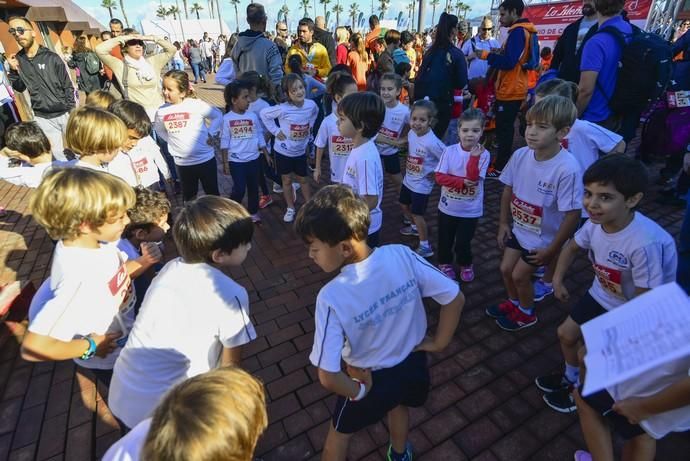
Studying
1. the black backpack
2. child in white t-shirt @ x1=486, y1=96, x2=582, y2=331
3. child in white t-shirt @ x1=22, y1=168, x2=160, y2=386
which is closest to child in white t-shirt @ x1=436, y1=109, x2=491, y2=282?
child in white t-shirt @ x1=486, y1=96, x2=582, y2=331

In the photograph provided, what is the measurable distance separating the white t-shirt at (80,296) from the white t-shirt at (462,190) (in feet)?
8.29

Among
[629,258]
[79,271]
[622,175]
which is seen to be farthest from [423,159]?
Result: [79,271]

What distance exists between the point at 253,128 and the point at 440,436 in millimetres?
3560

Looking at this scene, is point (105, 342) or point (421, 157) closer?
point (105, 342)

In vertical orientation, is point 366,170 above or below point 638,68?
below

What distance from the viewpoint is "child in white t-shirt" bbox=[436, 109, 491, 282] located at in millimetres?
3082

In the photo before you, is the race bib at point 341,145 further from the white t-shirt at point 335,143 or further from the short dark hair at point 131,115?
the short dark hair at point 131,115

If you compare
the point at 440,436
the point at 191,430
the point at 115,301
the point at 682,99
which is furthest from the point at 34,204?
the point at 682,99

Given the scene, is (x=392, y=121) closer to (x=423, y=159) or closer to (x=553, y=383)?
(x=423, y=159)

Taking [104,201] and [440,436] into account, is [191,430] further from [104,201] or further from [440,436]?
A: [440,436]

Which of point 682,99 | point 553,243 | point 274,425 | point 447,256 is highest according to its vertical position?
point 682,99

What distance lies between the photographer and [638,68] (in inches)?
138

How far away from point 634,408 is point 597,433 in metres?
0.53

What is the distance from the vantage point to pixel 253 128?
169 inches
